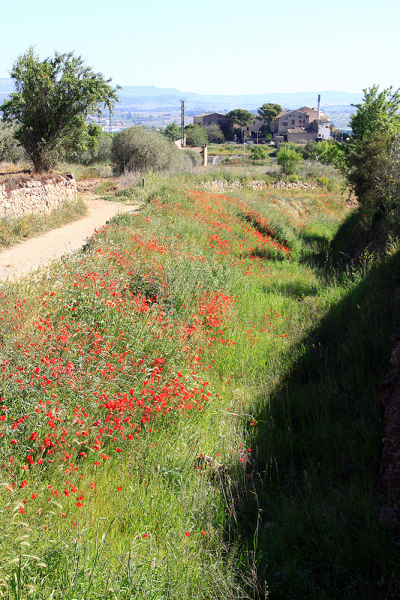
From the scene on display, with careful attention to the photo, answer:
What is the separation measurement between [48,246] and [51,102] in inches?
300

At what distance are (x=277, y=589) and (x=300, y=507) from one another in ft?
2.57

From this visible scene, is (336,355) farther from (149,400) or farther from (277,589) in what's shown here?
(277,589)

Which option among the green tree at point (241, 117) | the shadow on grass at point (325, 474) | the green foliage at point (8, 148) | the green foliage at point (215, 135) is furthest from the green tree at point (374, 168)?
the green tree at point (241, 117)

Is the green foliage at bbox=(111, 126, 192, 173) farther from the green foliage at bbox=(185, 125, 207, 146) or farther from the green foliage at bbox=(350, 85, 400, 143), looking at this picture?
the green foliage at bbox=(185, 125, 207, 146)

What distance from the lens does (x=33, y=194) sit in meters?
13.2

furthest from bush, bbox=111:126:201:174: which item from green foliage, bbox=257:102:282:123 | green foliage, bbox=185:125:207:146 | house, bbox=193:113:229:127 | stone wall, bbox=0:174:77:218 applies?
house, bbox=193:113:229:127

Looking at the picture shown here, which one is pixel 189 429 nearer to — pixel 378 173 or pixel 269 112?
pixel 378 173

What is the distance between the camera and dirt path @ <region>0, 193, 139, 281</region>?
879 cm

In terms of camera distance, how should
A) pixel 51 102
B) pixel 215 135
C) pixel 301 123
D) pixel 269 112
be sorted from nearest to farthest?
pixel 51 102, pixel 215 135, pixel 269 112, pixel 301 123

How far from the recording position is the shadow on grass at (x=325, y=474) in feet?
9.27

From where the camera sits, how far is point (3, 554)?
2.21 m

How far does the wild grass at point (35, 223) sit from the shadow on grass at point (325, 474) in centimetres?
804

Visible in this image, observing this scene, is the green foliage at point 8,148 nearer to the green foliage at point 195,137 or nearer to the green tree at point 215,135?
the green foliage at point 195,137

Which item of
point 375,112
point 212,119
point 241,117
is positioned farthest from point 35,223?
point 212,119
